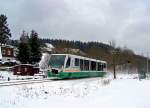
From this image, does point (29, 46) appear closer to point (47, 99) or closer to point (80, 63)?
point (80, 63)

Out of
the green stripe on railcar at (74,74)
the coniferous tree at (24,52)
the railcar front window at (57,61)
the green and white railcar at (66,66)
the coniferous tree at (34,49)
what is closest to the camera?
the green stripe on railcar at (74,74)

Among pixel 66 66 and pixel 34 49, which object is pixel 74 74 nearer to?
pixel 66 66

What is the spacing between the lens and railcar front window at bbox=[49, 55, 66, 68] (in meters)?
33.8

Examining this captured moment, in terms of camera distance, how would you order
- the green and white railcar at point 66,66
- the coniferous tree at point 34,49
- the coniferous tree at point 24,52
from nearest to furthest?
the green and white railcar at point 66,66 < the coniferous tree at point 24,52 < the coniferous tree at point 34,49

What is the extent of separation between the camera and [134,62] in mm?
93875

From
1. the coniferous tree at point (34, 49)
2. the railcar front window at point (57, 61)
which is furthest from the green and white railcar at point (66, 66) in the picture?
the coniferous tree at point (34, 49)

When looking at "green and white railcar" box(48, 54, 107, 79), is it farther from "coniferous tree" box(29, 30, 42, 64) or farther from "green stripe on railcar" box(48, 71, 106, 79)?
"coniferous tree" box(29, 30, 42, 64)

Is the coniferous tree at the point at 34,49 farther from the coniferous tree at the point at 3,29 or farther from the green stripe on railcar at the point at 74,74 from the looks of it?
the green stripe on railcar at the point at 74,74

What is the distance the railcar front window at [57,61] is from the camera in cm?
3375

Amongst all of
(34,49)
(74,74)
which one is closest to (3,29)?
(34,49)

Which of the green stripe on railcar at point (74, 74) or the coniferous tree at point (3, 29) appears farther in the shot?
the coniferous tree at point (3, 29)

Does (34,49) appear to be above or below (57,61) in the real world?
above

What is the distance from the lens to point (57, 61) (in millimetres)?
34219

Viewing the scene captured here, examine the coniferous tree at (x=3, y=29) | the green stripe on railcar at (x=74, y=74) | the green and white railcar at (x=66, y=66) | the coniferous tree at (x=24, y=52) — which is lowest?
the green stripe on railcar at (x=74, y=74)
